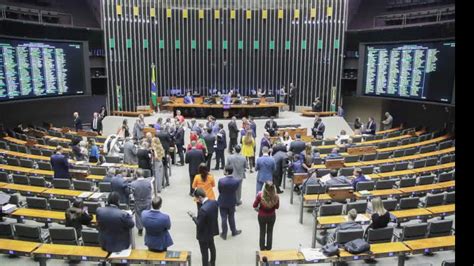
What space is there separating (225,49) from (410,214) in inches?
622

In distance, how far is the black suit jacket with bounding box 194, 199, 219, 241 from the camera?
5.37 meters

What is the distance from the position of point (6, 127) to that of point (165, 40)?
8.54 meters

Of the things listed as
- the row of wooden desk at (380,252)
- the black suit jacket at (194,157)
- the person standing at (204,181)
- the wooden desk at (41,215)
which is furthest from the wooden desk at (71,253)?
the black suit jacket at (194,157)

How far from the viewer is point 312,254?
5.31 m

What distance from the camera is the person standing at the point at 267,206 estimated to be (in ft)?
19.2

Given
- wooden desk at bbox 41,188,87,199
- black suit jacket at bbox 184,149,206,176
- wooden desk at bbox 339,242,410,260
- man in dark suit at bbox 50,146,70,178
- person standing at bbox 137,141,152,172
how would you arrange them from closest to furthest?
1. wooden desk at bbox 339,242,410,260
2. wooden desk at bbox 41,188,87,199
3. man in dark suit at bbox 50,146,70,178
4. person standing at bbox 137,141,152,172
5. black suit jacket at bbox 184,149,206,176

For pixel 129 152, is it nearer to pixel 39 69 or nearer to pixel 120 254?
pixel 120 254

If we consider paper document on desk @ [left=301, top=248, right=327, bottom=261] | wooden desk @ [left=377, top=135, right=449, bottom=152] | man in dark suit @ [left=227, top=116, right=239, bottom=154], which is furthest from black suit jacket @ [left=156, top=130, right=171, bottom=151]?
wooden desk @ [left=377, top=135, right=449, bottom=152]

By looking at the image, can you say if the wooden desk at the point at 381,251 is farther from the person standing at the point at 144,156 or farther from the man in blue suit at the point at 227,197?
the person standing at the point at 144,156

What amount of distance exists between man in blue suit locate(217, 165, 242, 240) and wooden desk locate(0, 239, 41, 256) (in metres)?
2.80

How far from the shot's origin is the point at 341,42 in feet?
64.8

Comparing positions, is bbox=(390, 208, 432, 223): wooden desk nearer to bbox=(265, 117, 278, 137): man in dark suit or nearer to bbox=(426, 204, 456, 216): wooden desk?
bbox=(426, 204, 456, 216): wooden desk

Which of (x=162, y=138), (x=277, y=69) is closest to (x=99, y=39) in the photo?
(x=277, y=69)
